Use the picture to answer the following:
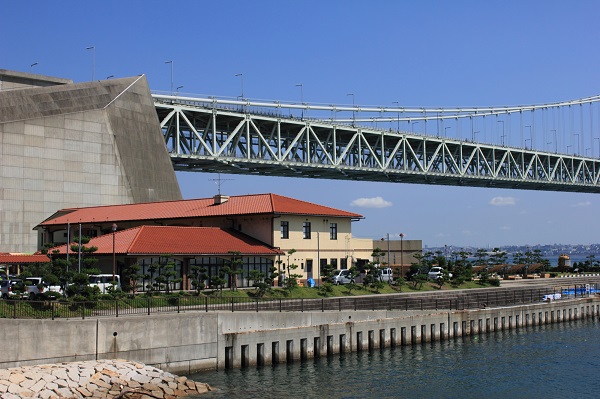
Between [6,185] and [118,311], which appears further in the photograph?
[6,185]

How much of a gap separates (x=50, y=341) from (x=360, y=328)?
1979 cm

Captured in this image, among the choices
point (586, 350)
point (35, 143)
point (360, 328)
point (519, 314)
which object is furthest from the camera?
point (35, 143)

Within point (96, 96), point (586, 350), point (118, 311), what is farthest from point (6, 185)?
point (586, 350)

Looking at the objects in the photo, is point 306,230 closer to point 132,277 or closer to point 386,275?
point 386,275

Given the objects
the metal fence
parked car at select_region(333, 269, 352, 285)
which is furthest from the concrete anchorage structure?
the metal fence

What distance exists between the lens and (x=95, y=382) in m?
31.7

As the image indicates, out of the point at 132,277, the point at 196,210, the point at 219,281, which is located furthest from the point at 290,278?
the point at 196,210

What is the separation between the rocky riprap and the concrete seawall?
1009mm

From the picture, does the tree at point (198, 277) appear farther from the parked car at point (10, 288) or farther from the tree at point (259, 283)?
the parked car at point (10, 288)

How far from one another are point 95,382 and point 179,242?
24.1m

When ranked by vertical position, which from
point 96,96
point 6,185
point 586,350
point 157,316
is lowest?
point 586,350

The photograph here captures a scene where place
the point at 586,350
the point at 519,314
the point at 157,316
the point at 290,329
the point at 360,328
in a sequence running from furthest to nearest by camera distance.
A: the point at 519,314 → the point at 586,350 → the point at 360,328 → the point at 290,329 → the point at 157,316

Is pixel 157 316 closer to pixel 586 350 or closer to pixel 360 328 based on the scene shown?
pixel 360 328

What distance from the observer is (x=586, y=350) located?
4956 centimetres
